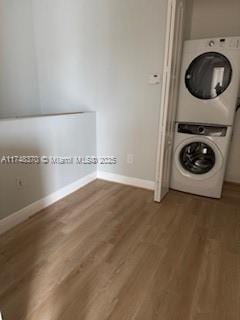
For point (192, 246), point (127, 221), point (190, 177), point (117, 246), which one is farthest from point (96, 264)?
point (190, 177)

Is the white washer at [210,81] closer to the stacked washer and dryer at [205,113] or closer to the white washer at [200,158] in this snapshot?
the stacked washer and dryer at [205,113]

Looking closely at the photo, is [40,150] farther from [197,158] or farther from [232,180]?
[232,180]

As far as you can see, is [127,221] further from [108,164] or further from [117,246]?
[108,164]

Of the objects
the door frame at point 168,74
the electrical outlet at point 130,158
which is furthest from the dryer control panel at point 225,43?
the electrical outlet at point 130,158

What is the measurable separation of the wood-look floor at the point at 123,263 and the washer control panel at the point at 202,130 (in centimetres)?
80

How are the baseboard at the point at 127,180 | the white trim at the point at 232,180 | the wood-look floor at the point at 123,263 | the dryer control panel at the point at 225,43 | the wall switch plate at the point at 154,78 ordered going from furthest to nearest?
1. the white trim at the point at 232,180
2. the baseboard at the point at 127,180
3. the wall switch plate at the point at 154,78
4. the dryer control panel at the point at 225,43
5. the wood-look floor at the point at 123,263

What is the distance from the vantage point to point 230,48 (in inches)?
89.0

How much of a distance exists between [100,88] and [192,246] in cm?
218

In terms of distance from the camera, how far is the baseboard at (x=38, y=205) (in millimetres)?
1955

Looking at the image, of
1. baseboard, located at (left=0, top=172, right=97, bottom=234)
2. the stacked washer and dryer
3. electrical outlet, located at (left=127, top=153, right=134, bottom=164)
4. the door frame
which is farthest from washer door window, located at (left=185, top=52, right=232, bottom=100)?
baseboard, located at (left=0, top=172, right=97, bottom=234)

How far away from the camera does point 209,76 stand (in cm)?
245

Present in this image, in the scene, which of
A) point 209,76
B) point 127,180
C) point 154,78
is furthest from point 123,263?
point 209,76

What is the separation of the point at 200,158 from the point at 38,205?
1.95 meters

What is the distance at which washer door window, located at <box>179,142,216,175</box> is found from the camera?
2645 millimetres
